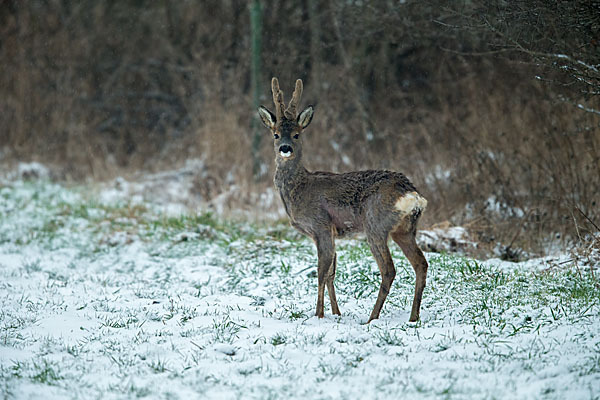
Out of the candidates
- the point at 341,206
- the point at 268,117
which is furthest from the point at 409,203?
the point at 268,117

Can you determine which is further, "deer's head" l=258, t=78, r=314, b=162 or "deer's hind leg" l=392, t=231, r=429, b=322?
"deer's head" l=258, t=78, r=314, b=162

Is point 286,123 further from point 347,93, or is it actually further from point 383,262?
point 347,93

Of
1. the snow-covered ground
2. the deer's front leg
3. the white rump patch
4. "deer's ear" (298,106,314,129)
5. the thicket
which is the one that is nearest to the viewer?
the snow-covered ground

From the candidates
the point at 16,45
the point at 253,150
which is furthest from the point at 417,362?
the point at 16,45

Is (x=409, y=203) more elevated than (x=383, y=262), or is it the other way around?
(x=409, y=203)

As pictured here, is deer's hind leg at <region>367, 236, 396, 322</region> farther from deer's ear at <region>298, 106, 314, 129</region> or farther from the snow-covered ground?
deer's ear at <region>298, 106, 314, 129</region>

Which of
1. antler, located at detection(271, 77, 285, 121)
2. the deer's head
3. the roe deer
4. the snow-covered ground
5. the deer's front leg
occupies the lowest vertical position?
the snow-covered ground

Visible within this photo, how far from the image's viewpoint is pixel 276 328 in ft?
17.7

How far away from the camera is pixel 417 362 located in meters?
4.42

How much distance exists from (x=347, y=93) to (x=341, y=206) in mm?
7838

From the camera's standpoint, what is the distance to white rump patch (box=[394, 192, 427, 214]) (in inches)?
211

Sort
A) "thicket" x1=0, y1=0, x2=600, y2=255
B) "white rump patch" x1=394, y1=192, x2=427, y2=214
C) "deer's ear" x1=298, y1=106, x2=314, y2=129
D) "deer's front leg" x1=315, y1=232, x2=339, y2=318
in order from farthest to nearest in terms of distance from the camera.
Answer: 1. "thicket" x1=0, y1=0, x2=600, y2=255
2. "deer's ear" x1=298, y1=106, x2=314, y2=129
3. "deer's front leg" x1=315, y1=232, x2=339, y2=318
4. "white rump patch" x1=394, y1=192, x2=427, y2=214

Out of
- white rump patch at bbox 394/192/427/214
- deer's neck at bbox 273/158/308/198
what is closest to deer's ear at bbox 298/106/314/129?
deer's neck at bbox 273/158/308/198

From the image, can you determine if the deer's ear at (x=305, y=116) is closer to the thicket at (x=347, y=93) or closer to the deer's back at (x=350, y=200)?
the deer's back at (x=350, y=200)
